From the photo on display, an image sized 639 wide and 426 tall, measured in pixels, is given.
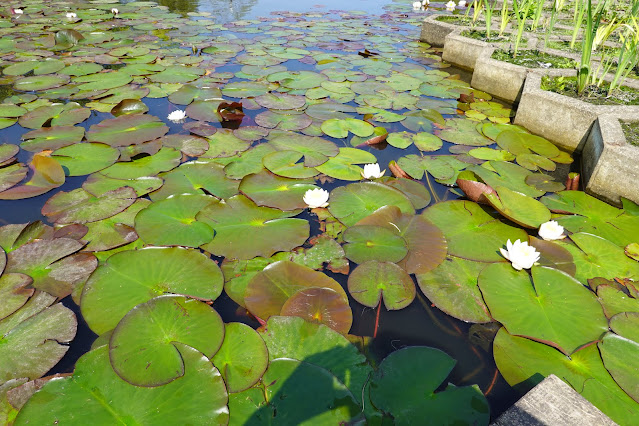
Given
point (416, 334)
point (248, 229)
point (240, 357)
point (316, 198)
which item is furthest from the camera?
point (316, 198)

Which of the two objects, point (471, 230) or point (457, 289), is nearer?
point (457, 289)

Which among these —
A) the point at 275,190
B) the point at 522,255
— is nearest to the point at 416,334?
the point at 522,255

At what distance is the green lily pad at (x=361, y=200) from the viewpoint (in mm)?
2219

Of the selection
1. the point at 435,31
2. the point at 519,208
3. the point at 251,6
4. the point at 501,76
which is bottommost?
the point at 519,208

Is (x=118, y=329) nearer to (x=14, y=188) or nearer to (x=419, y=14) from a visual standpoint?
(x=14, y=188)

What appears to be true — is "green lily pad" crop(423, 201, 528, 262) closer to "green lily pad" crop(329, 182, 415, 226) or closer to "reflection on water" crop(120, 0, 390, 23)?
"green lily pad" crop(329, 182, 415, 226)

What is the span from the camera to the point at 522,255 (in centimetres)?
180

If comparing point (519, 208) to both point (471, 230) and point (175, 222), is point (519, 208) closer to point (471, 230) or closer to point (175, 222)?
point (471, 230)

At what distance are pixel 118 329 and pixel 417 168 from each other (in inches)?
89.3

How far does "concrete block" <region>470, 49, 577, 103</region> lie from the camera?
3.81 m

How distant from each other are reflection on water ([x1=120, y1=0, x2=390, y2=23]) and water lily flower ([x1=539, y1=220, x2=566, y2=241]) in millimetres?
7491

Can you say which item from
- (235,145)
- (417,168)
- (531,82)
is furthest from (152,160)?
(531,82)

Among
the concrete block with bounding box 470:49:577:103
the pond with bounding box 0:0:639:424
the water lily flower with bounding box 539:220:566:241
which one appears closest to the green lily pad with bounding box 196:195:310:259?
the pond with bounding box 0:0:639:424

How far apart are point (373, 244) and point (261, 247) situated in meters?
0.64
